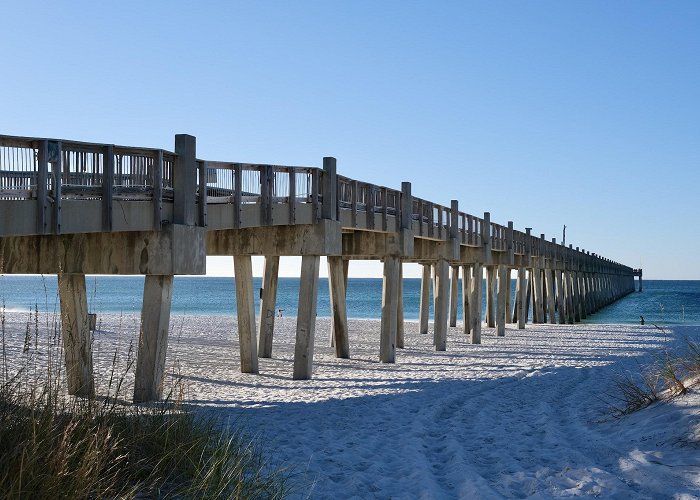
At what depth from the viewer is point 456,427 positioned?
10.0m

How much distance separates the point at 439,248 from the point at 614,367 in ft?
24.2

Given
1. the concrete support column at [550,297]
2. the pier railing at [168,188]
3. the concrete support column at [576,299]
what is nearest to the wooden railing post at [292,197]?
the pier railing at [168,188]

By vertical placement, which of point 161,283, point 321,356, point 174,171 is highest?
point 174,171

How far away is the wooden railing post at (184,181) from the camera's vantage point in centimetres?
1200

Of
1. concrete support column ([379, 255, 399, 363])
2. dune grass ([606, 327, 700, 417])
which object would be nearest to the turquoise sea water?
concrete support column ([379, 255, 399, 363])

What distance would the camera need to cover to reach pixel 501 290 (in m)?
→ 31.4

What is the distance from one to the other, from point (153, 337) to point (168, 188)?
2170 millimetres

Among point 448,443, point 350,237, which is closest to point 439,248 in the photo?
point 350,237

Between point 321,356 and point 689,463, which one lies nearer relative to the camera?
point 689,463

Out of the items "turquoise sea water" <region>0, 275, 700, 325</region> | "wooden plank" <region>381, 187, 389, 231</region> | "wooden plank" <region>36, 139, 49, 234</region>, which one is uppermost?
"wooden plank" <region>381, 187, 389, 231</region>

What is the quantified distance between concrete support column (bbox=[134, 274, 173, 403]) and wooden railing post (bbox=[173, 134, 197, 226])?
93 cm

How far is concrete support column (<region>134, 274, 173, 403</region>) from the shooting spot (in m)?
11.5

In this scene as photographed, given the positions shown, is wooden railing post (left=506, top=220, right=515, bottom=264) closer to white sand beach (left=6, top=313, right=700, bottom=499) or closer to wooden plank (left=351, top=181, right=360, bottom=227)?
white sand beach (left=6, top=313, right=700, bottom=499)

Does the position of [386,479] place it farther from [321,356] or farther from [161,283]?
[321,356]
